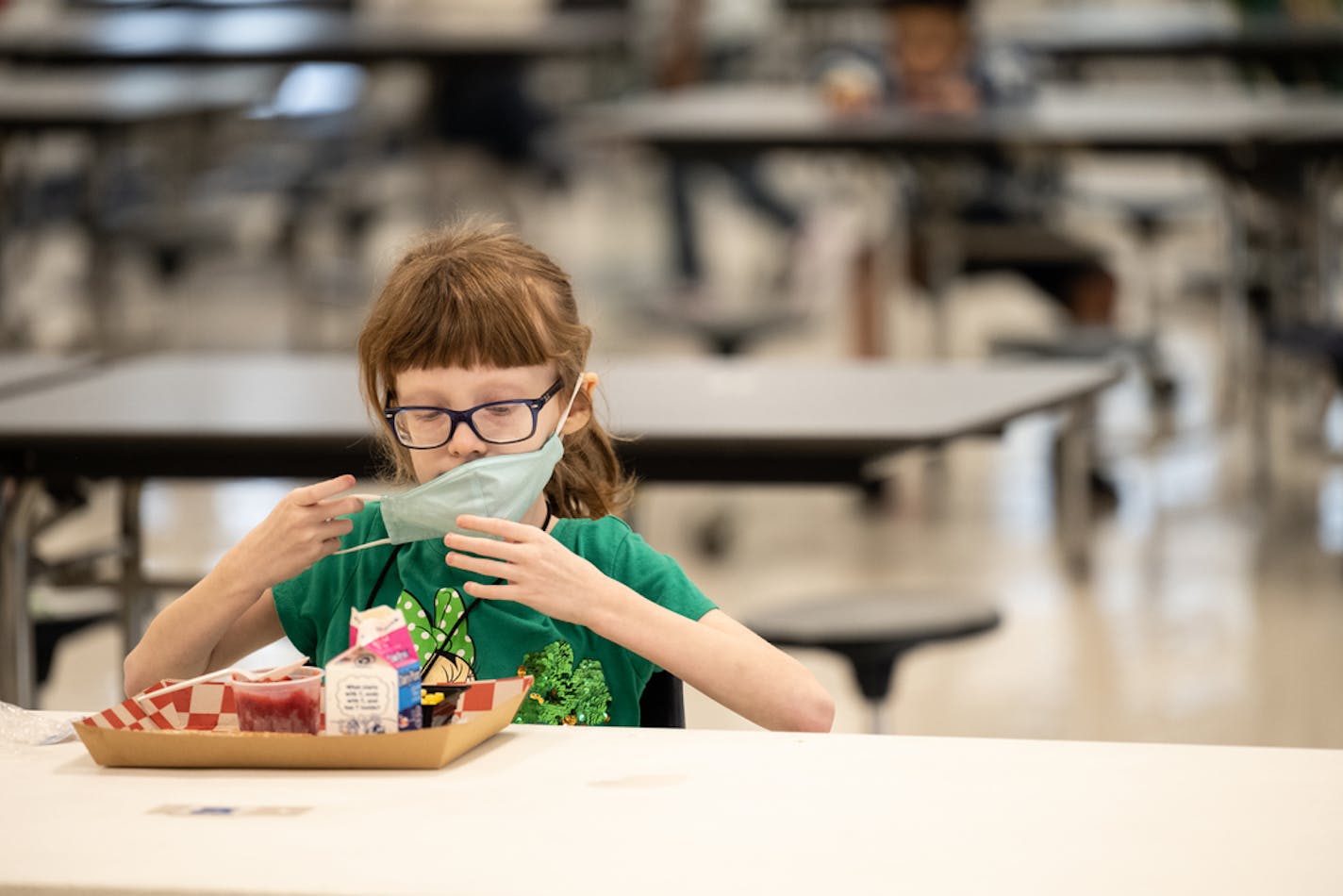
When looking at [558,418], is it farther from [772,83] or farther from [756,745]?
[772,83]

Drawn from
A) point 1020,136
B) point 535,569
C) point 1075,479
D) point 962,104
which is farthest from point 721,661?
point 962,104

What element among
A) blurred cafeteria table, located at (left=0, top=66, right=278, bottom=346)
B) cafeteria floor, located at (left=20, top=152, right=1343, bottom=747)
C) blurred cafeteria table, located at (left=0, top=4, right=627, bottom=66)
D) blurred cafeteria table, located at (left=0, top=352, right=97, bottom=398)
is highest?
blurred cafeteria table, located at (left=0, top=4, right=627, bottom=66)

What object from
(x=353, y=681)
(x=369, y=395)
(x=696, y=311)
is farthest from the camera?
(x=696, y=311)

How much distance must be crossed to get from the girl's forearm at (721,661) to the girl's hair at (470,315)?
0.81 feet

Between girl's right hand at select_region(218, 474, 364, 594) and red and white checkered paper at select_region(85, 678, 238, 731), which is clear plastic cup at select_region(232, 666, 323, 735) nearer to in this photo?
red and white checkered paper at select_region(85, 678, 238, 731)

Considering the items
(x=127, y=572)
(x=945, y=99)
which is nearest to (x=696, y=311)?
(x=945, y=99)

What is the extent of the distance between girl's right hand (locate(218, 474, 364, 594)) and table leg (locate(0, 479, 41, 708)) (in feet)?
3.78

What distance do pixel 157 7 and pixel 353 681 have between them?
28.3 ft

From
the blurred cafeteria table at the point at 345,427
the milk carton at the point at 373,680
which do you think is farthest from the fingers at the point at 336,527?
the blurred cafeteria table at the point at 345,427

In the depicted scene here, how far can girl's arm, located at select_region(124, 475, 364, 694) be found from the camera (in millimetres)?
1522

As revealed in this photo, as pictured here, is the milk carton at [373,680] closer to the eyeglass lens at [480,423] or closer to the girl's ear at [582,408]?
the eyeglass lens at [480,423]

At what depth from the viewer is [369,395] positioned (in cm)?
167

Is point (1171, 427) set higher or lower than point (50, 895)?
lower

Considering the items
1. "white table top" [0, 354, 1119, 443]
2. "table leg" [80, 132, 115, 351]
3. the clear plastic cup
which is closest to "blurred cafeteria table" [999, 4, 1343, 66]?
"table leg" [80, 132, 115, 351]
